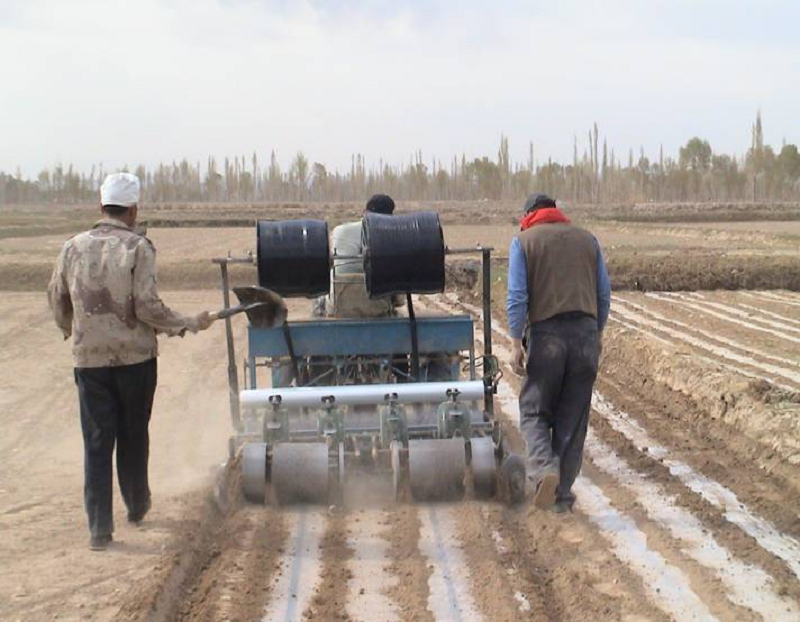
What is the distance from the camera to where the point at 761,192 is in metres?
70.5

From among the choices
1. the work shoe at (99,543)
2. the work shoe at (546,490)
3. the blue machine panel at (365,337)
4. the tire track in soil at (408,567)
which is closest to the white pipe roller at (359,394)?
the blue machine panel at (365,337)

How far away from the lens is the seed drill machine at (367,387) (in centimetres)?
654

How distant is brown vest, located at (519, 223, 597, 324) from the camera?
6.35m

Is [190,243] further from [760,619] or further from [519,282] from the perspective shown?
[760,619]

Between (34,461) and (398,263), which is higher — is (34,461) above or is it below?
below

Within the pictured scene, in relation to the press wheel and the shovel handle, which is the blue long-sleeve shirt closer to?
the press wheel

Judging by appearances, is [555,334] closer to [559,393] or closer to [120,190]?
[559,393]

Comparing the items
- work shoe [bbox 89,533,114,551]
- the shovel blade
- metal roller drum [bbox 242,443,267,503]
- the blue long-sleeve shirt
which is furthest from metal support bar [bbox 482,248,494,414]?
work shoe [bbox 89,533,114,551]

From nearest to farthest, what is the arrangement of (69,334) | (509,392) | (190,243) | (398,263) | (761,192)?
(69,334) → (398,263) → (509,392) → (190,243) → (761,192)

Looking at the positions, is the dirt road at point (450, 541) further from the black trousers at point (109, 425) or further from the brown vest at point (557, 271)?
the brown vest at point (557, 271)

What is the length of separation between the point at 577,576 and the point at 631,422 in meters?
4.01

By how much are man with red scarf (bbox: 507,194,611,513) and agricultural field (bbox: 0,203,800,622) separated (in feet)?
1.19

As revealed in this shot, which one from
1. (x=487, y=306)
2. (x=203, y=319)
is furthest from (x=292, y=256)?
(x=487, y=306)

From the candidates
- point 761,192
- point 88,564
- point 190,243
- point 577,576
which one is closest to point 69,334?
point 88,564
